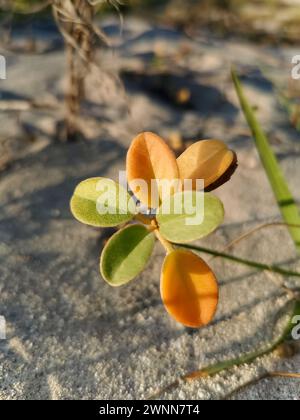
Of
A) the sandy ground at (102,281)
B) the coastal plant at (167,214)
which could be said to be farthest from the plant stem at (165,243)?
the sandy ground at (102,281)

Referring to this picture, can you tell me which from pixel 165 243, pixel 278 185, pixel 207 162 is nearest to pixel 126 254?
pixel 165 243

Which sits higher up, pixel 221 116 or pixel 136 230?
pixel 136 230

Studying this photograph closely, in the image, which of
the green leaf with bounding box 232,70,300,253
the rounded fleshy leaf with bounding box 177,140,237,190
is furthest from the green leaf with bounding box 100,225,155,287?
the green leaf with bounding box 232,70,300,253

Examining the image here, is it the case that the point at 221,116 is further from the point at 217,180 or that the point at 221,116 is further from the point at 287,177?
the point at 217,180

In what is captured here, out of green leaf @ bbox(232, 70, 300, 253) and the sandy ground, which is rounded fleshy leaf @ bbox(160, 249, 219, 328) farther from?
green leaf @ bbox(232, 70, 300, 253)

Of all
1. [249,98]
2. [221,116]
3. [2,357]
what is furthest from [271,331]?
[249,98]

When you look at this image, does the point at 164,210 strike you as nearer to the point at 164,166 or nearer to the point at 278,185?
the point at 164,166

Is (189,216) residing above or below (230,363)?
above
